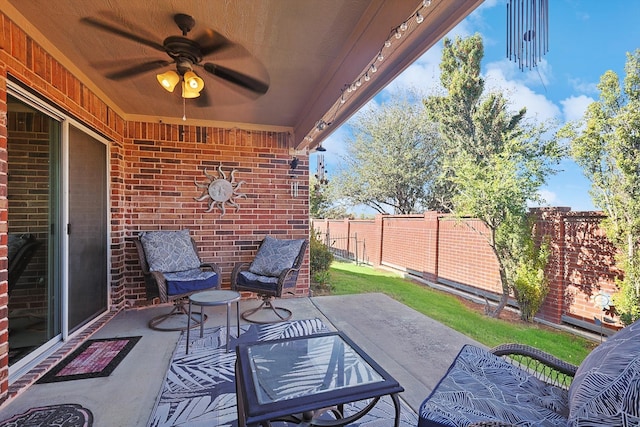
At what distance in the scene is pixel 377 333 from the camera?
324 centimetres

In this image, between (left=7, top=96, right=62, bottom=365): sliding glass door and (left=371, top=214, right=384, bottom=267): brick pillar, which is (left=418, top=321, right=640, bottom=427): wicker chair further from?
(left=371, top=214, right=384, bottom=267): brick pillar

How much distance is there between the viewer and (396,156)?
1196 centimetres

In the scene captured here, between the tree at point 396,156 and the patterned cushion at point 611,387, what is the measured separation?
11.0m

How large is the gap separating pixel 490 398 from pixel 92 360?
296cm

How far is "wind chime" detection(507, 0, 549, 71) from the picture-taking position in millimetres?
1086

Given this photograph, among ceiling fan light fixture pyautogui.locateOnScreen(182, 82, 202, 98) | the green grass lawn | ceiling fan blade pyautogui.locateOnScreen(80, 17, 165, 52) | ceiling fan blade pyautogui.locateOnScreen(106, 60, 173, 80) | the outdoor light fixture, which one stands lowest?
the green grass lawn

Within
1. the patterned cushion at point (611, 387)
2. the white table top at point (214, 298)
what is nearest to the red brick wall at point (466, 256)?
the white table top at point (214, 298)

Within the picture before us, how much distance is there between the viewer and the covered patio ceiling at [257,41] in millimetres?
1939

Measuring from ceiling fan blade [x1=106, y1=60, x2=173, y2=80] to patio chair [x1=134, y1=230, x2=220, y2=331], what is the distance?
1793 mm

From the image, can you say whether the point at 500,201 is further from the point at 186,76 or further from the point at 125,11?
the point at 125,11

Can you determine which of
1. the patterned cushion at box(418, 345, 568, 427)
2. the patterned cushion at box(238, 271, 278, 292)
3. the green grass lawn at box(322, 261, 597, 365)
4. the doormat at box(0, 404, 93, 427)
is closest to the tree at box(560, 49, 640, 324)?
the green grass lawn at box(322, 261, 597, 365)

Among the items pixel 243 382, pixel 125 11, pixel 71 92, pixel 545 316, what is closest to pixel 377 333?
pixel 243 382

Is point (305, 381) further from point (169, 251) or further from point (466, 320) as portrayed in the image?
point (466, 320)

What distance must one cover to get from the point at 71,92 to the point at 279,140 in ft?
8.38
